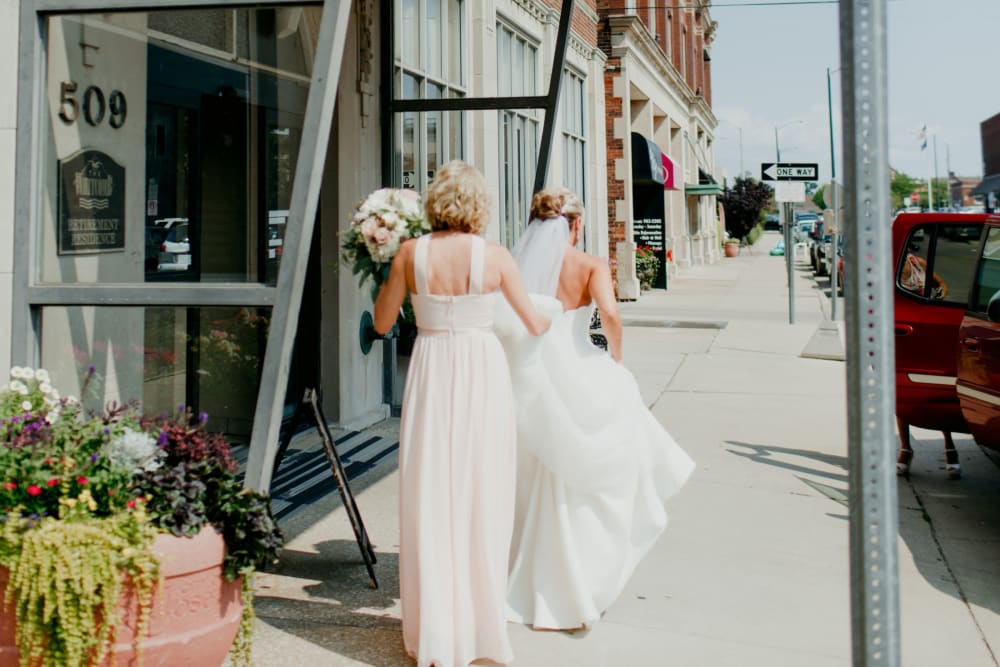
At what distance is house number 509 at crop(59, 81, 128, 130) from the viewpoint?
482cm

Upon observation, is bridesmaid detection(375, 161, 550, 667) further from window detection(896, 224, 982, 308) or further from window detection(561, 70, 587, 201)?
window detection(561, 70, 587, 201)

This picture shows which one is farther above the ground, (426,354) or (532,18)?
(532,18)

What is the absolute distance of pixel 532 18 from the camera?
13.5 m

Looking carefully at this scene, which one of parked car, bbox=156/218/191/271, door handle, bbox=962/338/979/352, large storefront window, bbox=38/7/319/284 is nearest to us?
large storefront window, bbox=38/7/319/284

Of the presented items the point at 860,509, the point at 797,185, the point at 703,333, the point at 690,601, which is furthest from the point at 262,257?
the point at 797,185

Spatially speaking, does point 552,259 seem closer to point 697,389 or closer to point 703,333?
point 697,389

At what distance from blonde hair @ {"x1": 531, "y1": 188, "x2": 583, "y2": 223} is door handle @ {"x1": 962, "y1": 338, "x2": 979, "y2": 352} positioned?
10.2 feet

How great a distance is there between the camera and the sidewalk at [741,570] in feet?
14.5

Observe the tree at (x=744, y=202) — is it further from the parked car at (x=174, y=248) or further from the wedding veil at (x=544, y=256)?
the wedding veil at (x=544, y=256)

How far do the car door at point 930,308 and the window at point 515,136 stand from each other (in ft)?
16.4

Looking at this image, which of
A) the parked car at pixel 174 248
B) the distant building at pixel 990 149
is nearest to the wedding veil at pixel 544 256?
the parked car at pixel 174 248

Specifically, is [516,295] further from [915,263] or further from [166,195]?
[915,263]

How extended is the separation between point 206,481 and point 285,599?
4.59 ft

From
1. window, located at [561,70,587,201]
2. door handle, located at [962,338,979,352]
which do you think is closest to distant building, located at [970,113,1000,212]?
window, located at [561,70,587,201]
